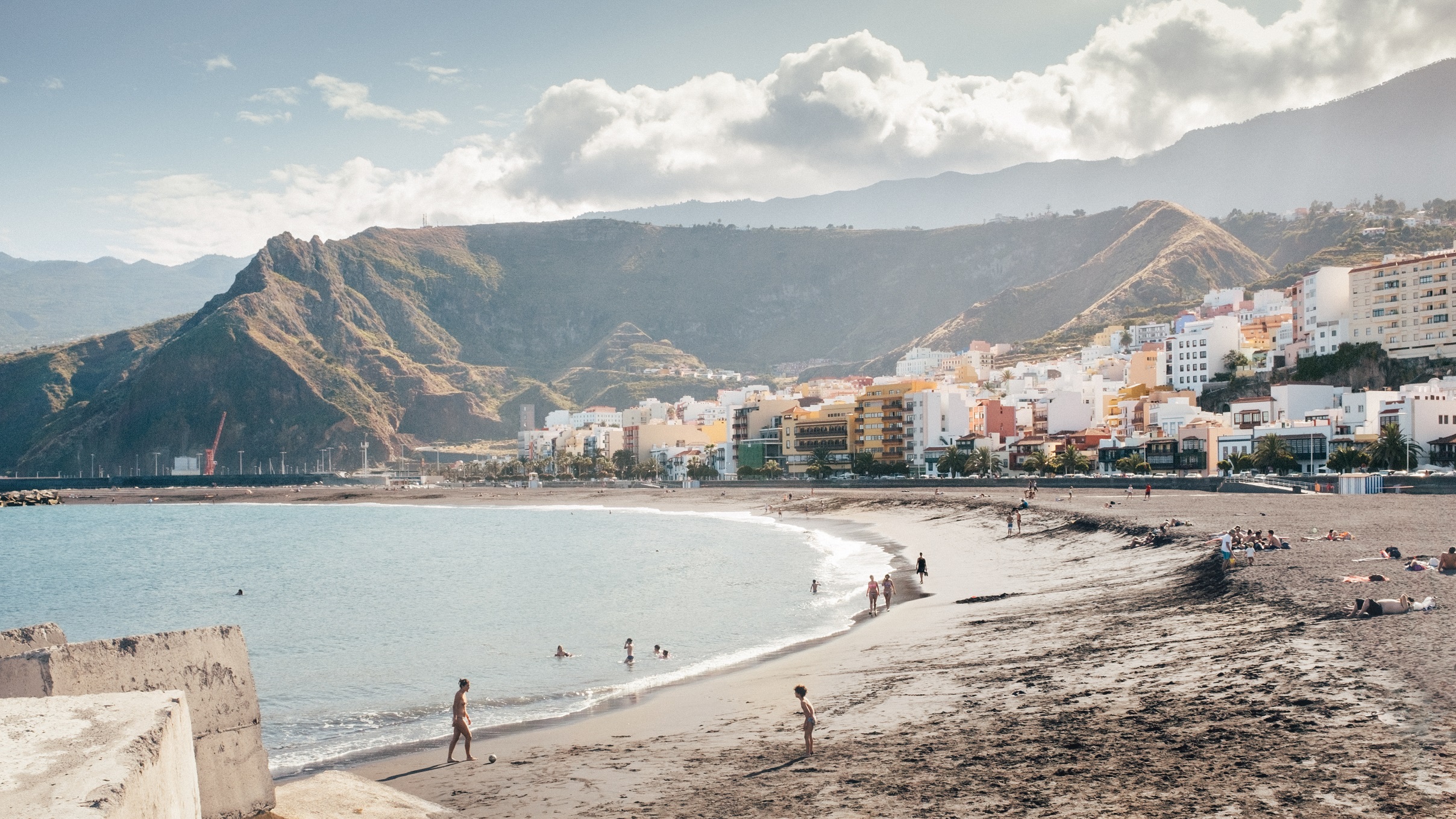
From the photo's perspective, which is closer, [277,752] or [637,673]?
[277,752]

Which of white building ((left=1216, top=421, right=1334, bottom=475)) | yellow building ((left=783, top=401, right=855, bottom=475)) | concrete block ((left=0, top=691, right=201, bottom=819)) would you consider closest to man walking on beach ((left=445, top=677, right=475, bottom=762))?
concrete block ((left=0, top=691, right=201, bottom=819))

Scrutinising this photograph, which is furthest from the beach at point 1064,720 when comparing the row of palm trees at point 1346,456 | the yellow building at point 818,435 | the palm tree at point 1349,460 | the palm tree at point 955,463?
the yellow building at point 818,435

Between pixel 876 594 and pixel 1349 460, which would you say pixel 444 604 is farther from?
pixel 1349 460

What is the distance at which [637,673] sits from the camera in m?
23.4

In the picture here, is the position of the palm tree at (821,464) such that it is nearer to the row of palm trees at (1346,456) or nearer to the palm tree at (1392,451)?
the row of palm trees at (1346,456)

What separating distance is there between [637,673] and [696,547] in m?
33.6

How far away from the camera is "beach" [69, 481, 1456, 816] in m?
10.3

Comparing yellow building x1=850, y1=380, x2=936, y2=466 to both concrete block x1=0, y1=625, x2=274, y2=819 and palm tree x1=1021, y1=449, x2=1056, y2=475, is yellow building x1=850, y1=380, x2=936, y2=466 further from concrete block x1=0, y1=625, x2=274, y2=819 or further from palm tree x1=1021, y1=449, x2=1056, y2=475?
concrete block x1=0, y1=625, x2=274, y2=819

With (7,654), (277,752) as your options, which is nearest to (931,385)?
(277,752)

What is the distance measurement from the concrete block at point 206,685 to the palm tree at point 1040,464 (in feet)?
304

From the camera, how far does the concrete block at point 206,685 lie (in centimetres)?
784

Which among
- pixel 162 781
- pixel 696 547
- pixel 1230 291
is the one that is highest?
pixel 1230 291

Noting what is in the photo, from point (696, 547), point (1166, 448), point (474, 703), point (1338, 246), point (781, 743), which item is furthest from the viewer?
point (1338, 246)

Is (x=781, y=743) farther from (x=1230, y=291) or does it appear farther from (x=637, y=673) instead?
(x=1230, y=291)
